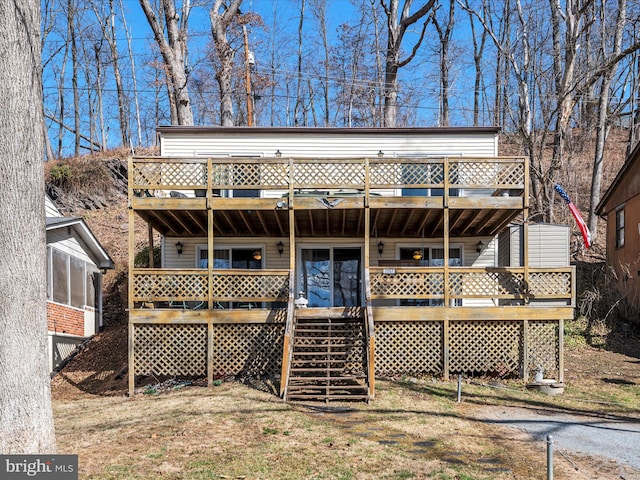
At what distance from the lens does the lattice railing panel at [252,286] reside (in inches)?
512

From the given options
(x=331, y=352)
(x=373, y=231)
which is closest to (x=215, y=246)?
(x=373, y=231)

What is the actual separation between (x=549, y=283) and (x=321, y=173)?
18.3 feet

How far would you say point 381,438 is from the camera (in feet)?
27.6

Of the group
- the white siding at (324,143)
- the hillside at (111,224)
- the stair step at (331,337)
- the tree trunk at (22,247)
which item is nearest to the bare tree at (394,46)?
the hillside at (111,224)

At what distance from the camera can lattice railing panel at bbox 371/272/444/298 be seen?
13.1 metres

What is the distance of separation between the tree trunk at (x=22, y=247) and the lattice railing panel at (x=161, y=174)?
6.31 m

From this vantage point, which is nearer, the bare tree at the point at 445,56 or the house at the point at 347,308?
the house at the point at 347,308

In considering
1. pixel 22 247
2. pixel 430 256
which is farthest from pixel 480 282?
pixel 22 247

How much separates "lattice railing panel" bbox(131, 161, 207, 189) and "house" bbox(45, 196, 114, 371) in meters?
4.40

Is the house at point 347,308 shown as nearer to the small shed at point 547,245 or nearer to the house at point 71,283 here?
the small shed at point 547,245

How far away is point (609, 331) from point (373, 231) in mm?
8209

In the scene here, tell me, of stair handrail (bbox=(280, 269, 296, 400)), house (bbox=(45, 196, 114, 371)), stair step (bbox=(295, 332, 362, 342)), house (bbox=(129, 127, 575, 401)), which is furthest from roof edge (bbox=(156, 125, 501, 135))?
stair step (bbox=(295, 332, 362, 342))

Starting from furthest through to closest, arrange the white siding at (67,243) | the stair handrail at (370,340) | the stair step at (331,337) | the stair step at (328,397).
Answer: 1. the white siding at (67,243)
2. the stair step at (331,337)
3. the stair handrail at (370,340)
4. the stair step at (328,397)

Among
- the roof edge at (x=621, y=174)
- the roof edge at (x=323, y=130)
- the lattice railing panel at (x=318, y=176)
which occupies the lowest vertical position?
the lattice railing panel at (x=318, y=176)
